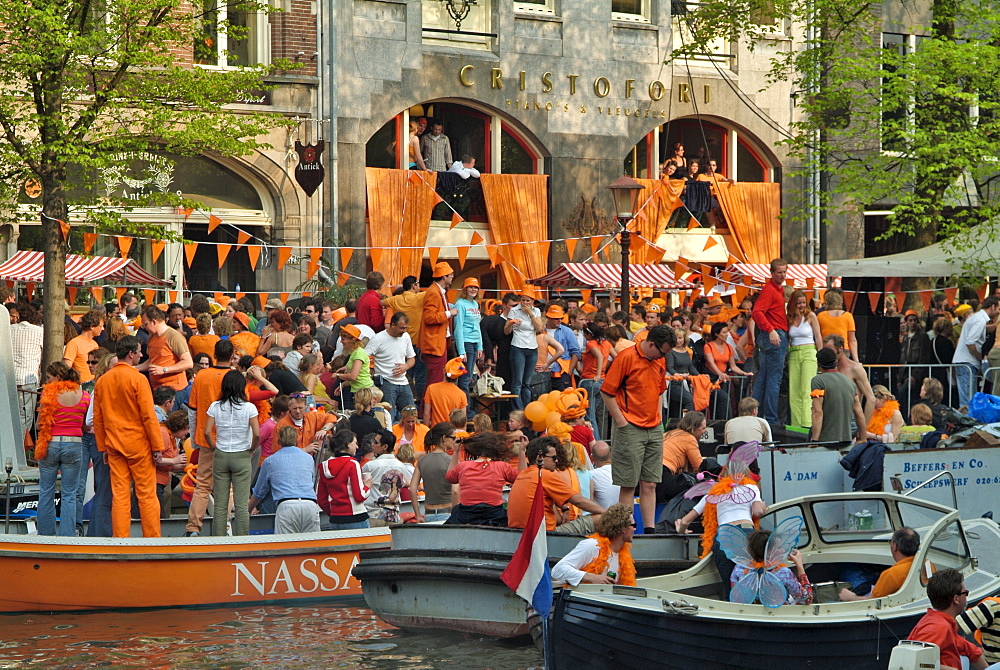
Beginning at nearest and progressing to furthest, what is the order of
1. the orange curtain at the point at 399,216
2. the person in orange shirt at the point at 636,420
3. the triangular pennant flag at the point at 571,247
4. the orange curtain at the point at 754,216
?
the person in orange shirt at the point at 636,420 → the orange curtain at the point at 399,216 → the triangular pennant flag at the point at 571,247 → the orange curtain at the point at 754,216

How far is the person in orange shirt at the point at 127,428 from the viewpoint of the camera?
12.7m

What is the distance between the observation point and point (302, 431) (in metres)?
14.4

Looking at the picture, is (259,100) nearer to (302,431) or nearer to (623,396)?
(302,431)

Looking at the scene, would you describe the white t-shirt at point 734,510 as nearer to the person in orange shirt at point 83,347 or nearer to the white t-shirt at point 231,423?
the white t-shirt at point 231,423

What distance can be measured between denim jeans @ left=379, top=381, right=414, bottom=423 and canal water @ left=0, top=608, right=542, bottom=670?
4.12m

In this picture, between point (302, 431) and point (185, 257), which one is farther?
point (185, 257)

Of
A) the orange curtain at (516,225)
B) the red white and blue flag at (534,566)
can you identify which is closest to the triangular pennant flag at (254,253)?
the orange curtain at (516,225)

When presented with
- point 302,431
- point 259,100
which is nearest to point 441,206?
point 259,100

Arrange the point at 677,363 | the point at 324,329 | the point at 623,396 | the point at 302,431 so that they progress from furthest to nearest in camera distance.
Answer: the point at 324,329, the point at 677,363, the point at 302,431, the point at 623,396

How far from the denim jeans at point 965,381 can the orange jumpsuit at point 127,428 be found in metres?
11.3

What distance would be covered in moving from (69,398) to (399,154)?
15000mm

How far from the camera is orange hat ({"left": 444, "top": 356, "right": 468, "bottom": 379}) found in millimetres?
17641

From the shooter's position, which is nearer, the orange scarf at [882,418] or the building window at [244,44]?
the orange scarf at [882,418]

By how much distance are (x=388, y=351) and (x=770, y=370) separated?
463cm
